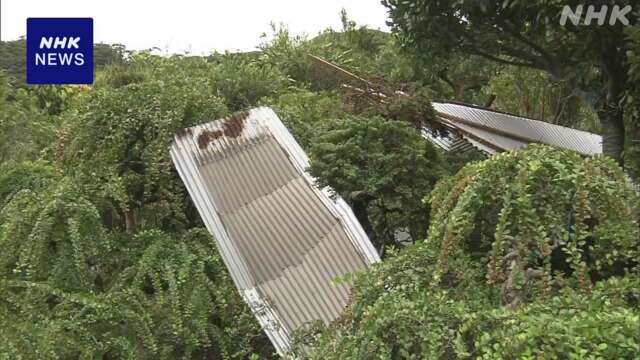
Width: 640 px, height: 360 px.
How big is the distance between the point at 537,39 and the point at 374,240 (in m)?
2.74

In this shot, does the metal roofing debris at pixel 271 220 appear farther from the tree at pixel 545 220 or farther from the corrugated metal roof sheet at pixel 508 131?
the corrugated metal roof sheet at pixel 508 131

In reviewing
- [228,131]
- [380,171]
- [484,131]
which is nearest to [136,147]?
[228,131]

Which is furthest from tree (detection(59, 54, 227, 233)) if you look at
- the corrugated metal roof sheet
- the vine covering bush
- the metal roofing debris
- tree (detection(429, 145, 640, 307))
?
the corrugated metal roof sheet

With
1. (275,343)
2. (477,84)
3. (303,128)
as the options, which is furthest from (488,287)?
(477,84)

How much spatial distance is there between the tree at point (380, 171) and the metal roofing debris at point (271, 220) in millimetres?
176

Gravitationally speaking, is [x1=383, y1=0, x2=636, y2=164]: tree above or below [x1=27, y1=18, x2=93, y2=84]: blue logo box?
below

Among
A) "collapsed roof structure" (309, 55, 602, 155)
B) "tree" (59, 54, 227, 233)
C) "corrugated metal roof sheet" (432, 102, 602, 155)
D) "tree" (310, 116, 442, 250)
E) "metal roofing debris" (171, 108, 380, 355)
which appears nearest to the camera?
"metal roofing debris" (171, 108, 380, 355)

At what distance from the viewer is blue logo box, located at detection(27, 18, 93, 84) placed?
6699mm

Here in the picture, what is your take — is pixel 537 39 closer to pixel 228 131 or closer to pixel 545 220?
pixel 228 131

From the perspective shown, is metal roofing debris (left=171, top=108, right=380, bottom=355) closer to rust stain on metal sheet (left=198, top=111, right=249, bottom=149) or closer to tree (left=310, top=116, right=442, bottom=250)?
rust stain on metal sheet (left=198, top=111, right=249, bottom=149)

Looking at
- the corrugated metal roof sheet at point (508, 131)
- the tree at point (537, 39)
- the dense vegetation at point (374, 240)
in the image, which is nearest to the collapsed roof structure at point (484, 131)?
the corrugated metal roof sheet at point (508, 131)

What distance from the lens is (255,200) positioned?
4336mm

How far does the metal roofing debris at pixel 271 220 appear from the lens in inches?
139

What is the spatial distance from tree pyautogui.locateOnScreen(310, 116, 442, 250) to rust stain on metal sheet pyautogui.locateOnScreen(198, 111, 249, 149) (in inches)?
28.6
